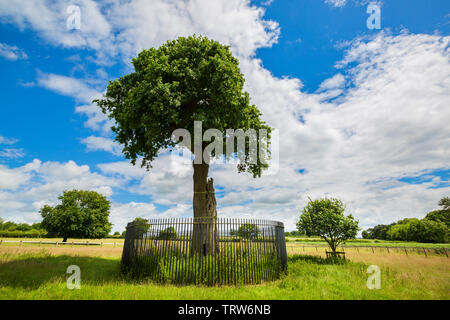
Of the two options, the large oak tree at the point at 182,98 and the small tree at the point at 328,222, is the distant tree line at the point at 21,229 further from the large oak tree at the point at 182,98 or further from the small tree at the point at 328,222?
the small tree at the point at 328,222

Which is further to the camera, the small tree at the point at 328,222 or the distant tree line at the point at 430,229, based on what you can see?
the distant tree line at the point at 430,229

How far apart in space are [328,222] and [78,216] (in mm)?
45160

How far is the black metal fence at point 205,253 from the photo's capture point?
926cm

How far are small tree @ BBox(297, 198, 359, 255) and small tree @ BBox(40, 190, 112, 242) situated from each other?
4249 centimetres

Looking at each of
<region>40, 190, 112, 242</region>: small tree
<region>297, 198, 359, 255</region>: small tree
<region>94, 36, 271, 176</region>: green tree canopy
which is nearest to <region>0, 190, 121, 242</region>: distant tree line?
<region>40, 190, 112, 242</region>: small tree

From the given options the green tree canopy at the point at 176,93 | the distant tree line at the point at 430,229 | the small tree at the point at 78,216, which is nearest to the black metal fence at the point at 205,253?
the green tree canopy at the point at 176,93

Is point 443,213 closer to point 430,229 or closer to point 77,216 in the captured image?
point 430,229

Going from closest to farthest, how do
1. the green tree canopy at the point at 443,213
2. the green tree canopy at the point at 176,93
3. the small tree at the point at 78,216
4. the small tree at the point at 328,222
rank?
the green tree canopy at the point at 176,93 < the small tree at the point at 328,222 < the small tree at the point at 78,216 < the green tree canopy at the point at 443,213

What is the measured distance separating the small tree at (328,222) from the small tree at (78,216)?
42.5 m

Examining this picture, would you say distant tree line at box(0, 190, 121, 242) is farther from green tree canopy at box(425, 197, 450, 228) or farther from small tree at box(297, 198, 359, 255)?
green tree canopy at box(425, 197, 450, 228)

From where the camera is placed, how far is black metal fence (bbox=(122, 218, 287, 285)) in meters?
9.26
